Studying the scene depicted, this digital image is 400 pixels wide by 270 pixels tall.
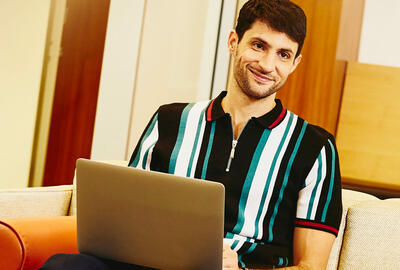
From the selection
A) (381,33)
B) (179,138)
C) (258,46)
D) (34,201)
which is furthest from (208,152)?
(381,33)

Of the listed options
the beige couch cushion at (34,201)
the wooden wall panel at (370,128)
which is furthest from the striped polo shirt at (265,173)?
the wooden wall panel at (370,128)

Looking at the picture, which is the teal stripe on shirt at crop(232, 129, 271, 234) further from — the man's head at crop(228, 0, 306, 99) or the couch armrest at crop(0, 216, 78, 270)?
the couch armrest at crop(0, 216, 78, 270)

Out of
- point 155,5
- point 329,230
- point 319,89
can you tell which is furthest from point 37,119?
point 329,230

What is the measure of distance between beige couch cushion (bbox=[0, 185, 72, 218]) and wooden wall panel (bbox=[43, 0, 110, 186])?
1.08 meters

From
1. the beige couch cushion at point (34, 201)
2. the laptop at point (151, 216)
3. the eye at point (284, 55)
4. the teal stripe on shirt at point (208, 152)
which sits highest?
the eye at point (284, 55)

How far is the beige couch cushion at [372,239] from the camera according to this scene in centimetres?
161

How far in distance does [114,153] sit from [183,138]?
5.44 feet

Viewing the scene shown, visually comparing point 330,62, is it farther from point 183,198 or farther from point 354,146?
point 183,198

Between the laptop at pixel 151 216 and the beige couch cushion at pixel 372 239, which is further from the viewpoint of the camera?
the beige couch cushion at pixel 372 239

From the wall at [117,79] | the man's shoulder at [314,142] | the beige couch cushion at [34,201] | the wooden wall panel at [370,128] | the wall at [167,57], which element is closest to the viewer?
the man's shoulder at [314,142]

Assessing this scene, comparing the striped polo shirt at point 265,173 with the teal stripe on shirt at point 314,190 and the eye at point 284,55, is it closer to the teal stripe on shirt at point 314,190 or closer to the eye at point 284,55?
the teal stripe on shirt at point 314,190

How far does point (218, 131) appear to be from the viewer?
1603 millimetres

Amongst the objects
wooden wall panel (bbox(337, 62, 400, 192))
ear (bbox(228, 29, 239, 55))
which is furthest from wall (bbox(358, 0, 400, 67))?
ear (bbox(228, 29, 239, 55))

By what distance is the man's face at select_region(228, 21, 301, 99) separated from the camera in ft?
5.05
